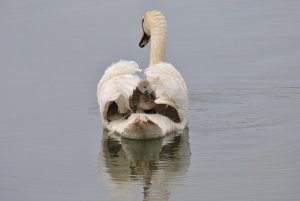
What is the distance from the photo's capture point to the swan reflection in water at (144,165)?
465 inches

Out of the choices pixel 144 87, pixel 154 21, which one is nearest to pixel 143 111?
pixel 144 87

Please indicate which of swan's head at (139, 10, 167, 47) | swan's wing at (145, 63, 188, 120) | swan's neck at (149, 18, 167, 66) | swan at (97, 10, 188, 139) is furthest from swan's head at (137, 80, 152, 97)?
swan's head at (139, 10, 167, 47)

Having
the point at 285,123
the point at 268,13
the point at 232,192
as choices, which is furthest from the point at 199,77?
the point at 232,192

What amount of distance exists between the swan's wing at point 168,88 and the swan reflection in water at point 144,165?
39 cm

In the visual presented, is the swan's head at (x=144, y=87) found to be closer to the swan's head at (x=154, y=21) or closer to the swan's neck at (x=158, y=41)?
the swan's neck at (x=158, y=41)

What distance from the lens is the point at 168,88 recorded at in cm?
1426

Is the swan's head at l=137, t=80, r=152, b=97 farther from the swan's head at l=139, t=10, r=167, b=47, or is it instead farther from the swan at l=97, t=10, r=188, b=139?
the swan's head at l=139, t=10, r=167, b=47

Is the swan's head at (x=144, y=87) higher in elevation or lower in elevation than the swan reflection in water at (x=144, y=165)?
higher

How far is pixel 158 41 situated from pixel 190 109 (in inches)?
42.5

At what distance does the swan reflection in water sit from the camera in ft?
38.7

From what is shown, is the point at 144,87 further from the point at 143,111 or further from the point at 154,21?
the point at 154,21

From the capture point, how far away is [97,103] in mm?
16281

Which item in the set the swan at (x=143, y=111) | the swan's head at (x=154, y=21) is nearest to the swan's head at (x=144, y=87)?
the swan at (x=143, y=111)

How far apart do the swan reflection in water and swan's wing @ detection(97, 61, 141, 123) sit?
436 mm
